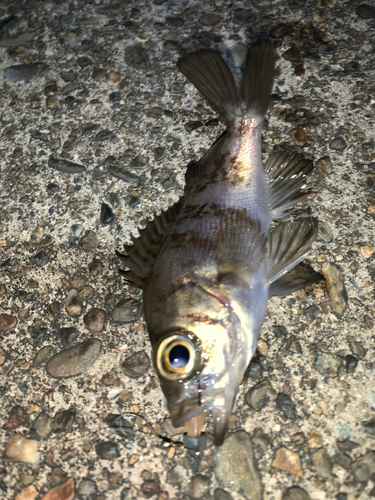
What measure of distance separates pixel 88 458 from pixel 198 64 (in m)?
2.33

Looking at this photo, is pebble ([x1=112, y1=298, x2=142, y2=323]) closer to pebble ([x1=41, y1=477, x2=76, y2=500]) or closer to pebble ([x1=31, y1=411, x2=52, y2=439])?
pebble ([x1=31, y1=411, x2=52, y2=439])

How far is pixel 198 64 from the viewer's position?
9.21 ft

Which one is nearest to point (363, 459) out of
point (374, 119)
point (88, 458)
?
point (88, 458)

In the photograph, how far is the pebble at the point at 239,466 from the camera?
6.68 ft

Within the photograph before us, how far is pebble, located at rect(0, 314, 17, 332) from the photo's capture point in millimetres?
Answer: 2551

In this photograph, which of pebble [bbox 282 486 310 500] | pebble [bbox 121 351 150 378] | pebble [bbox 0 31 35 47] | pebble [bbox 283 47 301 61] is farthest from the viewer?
pebble [bbox 0 31 35 47]

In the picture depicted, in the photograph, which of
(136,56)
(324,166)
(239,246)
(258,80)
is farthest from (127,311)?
(136,56)

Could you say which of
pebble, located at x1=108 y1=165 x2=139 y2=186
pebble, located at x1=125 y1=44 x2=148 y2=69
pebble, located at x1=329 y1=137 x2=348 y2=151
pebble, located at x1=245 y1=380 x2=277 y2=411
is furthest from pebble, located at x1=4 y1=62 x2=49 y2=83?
pebble, located at x1=245 y1=380 x2=277 y2=411

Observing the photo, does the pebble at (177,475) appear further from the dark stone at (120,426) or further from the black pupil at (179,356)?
the black pupil at (179,356)

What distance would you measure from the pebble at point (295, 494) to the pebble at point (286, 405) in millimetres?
298

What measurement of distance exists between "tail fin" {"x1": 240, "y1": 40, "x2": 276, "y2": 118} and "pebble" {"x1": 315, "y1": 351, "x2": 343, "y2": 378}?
1375 mm

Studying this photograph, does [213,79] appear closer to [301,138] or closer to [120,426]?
[301,138]

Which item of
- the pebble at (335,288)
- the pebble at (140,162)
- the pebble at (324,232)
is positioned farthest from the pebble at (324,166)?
the pebble at (140,162)

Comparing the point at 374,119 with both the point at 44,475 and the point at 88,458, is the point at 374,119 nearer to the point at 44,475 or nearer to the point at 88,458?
the point at 88,458
